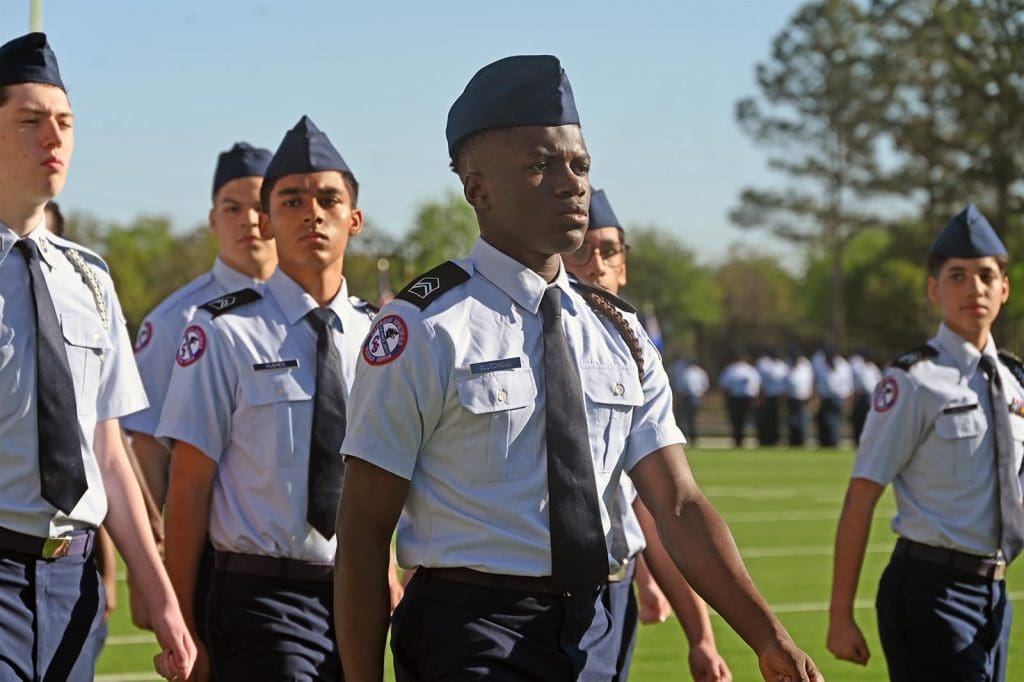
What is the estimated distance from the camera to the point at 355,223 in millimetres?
6348

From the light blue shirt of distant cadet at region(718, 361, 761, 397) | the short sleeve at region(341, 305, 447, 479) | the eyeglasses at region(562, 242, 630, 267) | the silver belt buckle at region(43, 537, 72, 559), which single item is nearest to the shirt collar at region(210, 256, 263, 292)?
the eyeglasses at region(562, 242, 630, 267)

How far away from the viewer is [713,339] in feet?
191

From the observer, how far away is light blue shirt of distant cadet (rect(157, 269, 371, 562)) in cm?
579

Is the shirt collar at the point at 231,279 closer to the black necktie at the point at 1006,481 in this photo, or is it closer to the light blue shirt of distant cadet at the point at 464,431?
the black necktie at the point at 1006,481

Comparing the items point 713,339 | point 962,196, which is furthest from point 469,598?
point 962,196

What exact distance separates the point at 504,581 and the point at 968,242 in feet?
11.9

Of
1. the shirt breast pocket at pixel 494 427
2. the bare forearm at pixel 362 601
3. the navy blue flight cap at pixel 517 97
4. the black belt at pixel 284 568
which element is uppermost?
the navy blue flight cap at pixel 517 97

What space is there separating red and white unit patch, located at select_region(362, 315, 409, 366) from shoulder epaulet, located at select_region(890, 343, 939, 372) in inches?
136

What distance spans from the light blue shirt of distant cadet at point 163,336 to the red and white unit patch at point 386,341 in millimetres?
3469

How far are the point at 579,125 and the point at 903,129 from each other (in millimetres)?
59152

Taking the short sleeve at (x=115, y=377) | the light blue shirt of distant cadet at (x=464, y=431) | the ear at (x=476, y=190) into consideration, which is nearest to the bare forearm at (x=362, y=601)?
the light blue shirt of distant cadet at (x=464, y=431)

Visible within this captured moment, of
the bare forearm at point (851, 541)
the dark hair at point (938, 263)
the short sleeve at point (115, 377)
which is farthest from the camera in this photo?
the dark hair at point (938, 263)

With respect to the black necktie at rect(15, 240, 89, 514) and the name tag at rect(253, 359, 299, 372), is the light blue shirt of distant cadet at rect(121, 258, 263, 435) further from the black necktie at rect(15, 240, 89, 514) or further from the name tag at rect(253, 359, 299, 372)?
the black necktie at rect(15, 240, 89, 514)

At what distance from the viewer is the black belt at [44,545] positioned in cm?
471
